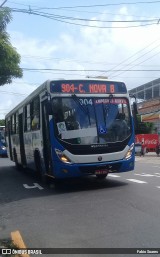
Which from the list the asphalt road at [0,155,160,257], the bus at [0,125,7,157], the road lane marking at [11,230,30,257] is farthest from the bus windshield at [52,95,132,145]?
the bus at [0,125,7,157]

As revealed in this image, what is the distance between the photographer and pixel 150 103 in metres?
52.5

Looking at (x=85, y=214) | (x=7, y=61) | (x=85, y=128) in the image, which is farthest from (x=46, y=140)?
(x=7, y=61)

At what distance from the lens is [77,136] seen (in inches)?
468

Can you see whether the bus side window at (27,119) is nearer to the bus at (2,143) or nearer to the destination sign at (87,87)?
the destination sign at (87,87)

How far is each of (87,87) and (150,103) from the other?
41.1 m

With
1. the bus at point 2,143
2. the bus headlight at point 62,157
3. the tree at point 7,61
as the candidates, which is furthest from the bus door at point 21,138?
the bus at point 2,143

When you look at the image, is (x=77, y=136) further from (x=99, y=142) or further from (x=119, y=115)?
(x=119, y=115)

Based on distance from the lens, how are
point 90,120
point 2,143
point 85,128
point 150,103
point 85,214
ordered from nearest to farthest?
point 85,214 < point 85,128 < point 90,120 < point 2,143 < point 150,103

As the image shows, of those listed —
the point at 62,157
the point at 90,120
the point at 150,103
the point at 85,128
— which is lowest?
the point at 62,157

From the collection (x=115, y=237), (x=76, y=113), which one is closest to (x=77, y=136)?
(x=76, y=113)

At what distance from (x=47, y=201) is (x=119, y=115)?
11.4 ft

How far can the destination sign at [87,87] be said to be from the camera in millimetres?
12150

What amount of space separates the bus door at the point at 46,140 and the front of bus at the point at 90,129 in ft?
0.91

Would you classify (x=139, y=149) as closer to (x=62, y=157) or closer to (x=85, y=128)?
(x=85, y=128)
